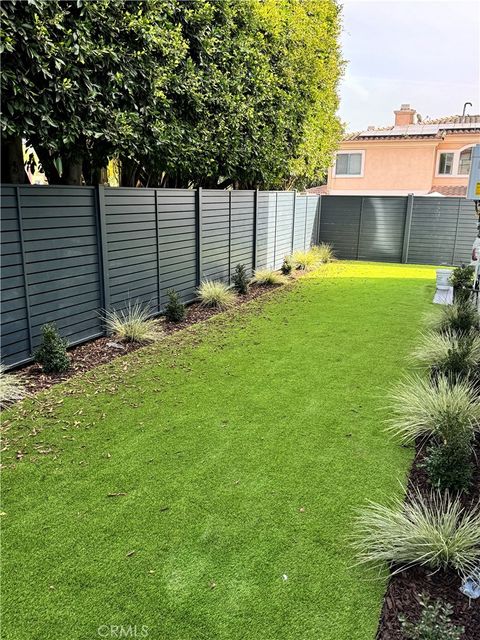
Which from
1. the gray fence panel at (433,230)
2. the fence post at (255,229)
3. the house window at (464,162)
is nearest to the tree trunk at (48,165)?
the fence post at (255,229)

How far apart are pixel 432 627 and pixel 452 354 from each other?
309 centimetres

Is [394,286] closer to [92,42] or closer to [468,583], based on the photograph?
[92,42]

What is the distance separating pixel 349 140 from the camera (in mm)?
20656

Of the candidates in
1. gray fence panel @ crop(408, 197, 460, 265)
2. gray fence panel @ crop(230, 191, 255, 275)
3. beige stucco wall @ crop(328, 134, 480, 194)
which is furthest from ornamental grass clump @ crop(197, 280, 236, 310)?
beige stucco wall @ crop(328, 134, 480, 194)

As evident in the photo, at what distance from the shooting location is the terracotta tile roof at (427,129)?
19.6 m

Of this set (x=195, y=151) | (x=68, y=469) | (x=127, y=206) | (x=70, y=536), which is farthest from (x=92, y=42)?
(x=70, y=536)

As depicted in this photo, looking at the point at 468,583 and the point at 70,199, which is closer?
the point at 468,583

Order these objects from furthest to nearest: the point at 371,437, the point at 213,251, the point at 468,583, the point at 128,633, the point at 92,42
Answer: the point at 213,251 < the point at 92,42 < the point at 371,437 < the point at 468,583 < the point at 128,633

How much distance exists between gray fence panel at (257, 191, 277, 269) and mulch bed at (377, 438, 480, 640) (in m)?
8.66

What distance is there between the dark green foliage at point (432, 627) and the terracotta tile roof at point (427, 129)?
19.6 m

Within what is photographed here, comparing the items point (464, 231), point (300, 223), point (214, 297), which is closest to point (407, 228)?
point (464, 231)

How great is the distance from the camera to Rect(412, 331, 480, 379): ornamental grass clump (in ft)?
14.5

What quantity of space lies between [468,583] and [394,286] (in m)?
8.60

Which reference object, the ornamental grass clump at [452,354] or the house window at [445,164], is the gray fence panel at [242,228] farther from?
the house window at [445,164]
